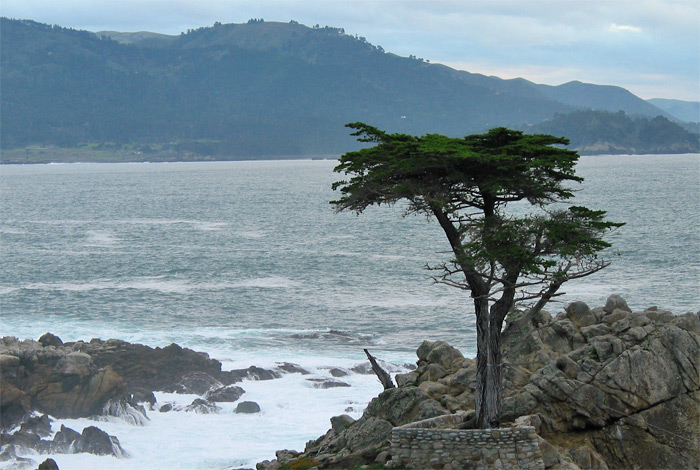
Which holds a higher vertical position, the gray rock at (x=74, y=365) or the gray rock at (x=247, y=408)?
the gray rock at (x=74, y=365)

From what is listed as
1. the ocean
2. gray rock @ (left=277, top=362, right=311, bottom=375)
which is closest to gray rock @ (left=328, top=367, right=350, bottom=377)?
the ocean

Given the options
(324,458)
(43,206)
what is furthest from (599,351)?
(43,206)

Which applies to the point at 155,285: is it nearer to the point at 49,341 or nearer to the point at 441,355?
the point at 49,341

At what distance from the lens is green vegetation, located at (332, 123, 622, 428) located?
19219mm

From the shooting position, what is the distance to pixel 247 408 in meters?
35.6

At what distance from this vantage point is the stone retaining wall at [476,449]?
18.8m

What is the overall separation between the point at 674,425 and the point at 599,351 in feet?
8.75

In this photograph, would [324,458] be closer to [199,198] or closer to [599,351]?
[599,351]

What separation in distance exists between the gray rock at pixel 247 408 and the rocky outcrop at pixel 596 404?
477 inches

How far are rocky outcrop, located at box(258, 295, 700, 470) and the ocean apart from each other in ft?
8.85

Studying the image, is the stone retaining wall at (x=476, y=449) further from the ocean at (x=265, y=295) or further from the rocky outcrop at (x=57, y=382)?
the rocky outcrop at (x=57, y=382)

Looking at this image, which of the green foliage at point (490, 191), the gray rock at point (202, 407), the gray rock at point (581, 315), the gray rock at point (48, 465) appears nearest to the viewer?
the green foliage at point (490, 191)

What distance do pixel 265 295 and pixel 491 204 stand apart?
40.4 meters

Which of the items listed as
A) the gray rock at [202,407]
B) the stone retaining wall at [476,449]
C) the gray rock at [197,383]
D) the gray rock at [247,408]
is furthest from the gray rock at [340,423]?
the gray rock at [197,383]
